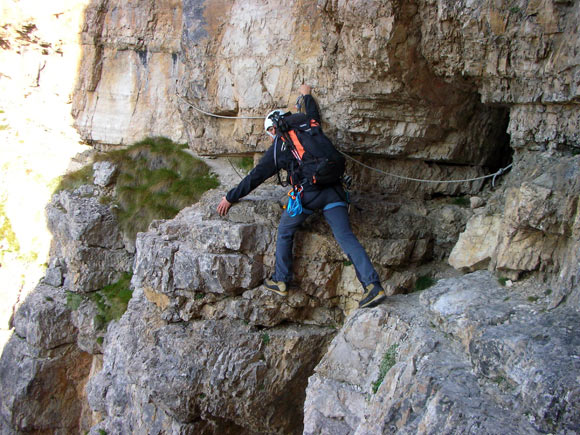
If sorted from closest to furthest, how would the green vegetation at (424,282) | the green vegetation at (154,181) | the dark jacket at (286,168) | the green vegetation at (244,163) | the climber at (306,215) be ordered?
the climber at (306,215)
the dark jacket at (286,168)
the green vegetation at (424,282)
the green vegetation at (244,163)
the green vegetation at (154,181)

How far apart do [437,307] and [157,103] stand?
9.73 m

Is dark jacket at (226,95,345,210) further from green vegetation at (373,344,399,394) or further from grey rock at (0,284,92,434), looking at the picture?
grey rock at (0,284,92,434)

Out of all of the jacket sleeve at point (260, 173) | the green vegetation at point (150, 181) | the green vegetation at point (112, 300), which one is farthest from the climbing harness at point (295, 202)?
the green vegetation at point (112, 300)

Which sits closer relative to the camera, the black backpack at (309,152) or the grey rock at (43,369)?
the black backpack at (309,152)

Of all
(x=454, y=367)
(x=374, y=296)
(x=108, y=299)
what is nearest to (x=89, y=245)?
(x=108, y=299)

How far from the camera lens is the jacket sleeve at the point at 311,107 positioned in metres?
7.39

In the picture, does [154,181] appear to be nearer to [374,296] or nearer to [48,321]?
[48,321]

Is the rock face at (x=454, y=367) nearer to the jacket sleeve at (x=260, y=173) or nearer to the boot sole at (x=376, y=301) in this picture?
the boot sole at (x=376, y=301)

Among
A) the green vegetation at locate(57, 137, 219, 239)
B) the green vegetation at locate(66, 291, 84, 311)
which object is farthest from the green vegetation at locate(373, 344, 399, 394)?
the green vegetation at locate(66, 291, 84, 311)

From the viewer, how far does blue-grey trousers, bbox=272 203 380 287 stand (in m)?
6.22

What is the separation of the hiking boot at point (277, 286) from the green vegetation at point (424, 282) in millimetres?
1893

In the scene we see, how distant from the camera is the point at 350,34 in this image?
6.56 m

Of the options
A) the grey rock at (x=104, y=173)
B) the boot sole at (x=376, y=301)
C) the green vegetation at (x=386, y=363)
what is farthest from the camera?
the grey rock at (x=104, y=173)

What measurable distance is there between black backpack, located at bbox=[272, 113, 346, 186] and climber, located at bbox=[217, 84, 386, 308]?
0.10 metres
